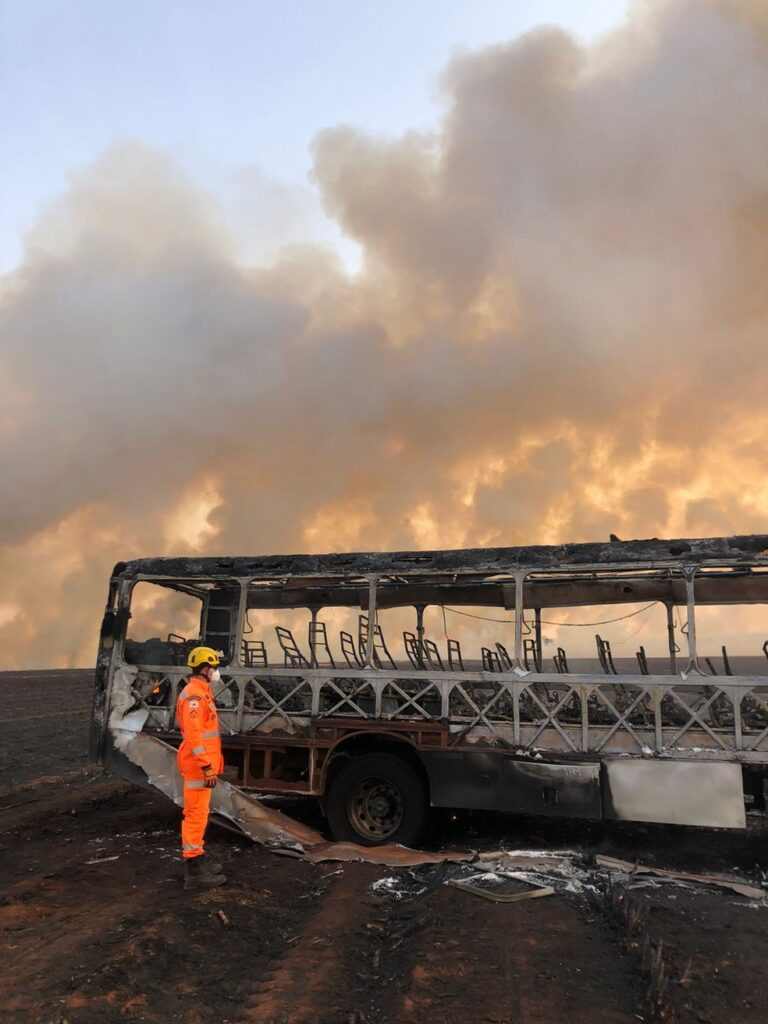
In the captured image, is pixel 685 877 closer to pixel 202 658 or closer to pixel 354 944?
pixel 354 944

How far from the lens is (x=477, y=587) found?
401 inches

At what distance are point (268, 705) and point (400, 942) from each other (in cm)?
440

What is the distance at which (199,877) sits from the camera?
20.4 ft

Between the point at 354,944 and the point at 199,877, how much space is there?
6.07 feet

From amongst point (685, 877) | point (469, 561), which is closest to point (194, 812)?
point (469, 561)

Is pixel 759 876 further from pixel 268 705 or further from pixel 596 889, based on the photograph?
pixel 268 705

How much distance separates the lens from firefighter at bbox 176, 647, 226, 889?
20.5 ft

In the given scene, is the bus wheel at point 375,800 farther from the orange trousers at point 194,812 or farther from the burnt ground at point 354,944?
the orange trousers at point 194,812

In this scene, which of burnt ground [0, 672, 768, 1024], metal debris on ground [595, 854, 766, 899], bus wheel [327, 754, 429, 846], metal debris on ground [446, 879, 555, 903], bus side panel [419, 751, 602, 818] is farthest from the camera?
bus wheel [327, 754, 429, 846]

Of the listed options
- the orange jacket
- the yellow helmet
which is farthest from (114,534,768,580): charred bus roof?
the orange jacket

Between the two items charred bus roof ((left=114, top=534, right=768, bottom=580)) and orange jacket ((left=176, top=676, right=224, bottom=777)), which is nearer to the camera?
orange jacket ((left=176, top=676, right=224, bottom=777))

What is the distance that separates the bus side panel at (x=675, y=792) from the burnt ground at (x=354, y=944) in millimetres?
746

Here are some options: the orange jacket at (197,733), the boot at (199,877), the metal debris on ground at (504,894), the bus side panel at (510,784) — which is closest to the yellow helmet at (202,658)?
the orange jacket at (197,733)

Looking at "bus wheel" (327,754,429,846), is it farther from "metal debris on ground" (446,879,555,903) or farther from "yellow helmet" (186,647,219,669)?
"yellow helmet" (186,647,219,669)
